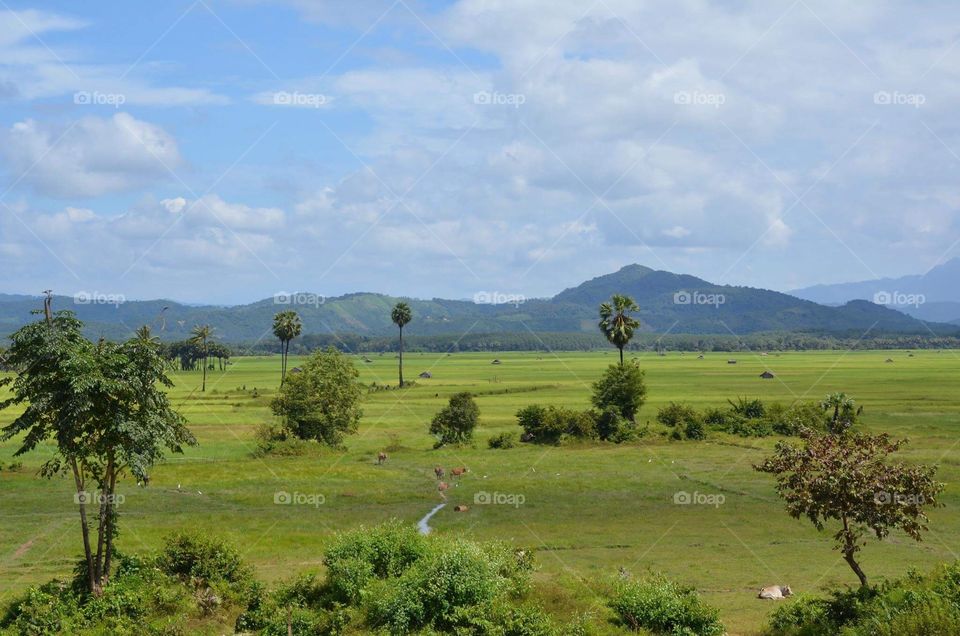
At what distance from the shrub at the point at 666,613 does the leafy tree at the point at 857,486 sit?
15.4ft

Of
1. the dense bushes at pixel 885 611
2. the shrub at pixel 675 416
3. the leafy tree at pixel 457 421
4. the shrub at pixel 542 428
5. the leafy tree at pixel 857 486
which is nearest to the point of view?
the dense bushes at pixel 885 611

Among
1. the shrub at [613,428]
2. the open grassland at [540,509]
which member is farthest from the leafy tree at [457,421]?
the shrub at [613,428]

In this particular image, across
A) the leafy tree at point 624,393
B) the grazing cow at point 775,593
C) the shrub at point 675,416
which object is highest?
the leafy tree at point 624,393

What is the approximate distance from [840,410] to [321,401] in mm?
57198

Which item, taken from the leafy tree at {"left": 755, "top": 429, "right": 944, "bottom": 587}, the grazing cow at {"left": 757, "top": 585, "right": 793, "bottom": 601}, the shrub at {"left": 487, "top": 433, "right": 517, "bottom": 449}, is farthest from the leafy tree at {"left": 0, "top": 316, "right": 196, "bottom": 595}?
the shrub at {"left": 487, "top": 433, "right": 517, "bottom": 449}

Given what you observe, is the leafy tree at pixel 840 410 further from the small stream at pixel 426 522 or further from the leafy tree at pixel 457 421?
the small stream at pixel 426 522

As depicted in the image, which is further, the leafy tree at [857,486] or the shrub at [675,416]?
the shrub at [675,416]

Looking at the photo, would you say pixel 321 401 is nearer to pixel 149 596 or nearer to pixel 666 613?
pixel 149 596

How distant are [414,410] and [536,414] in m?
32.9

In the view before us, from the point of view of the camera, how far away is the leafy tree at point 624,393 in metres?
91.9

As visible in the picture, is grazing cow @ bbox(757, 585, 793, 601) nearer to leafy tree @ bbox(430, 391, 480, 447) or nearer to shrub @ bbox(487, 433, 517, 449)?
shrub @ bbox(487, 433, 517, 449)

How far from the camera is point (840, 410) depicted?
298ft

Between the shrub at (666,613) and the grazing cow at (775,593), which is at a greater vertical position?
the shrub at (666,613)

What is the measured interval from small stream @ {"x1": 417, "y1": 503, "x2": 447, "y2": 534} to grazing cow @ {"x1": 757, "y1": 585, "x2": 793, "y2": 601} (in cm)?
1948
